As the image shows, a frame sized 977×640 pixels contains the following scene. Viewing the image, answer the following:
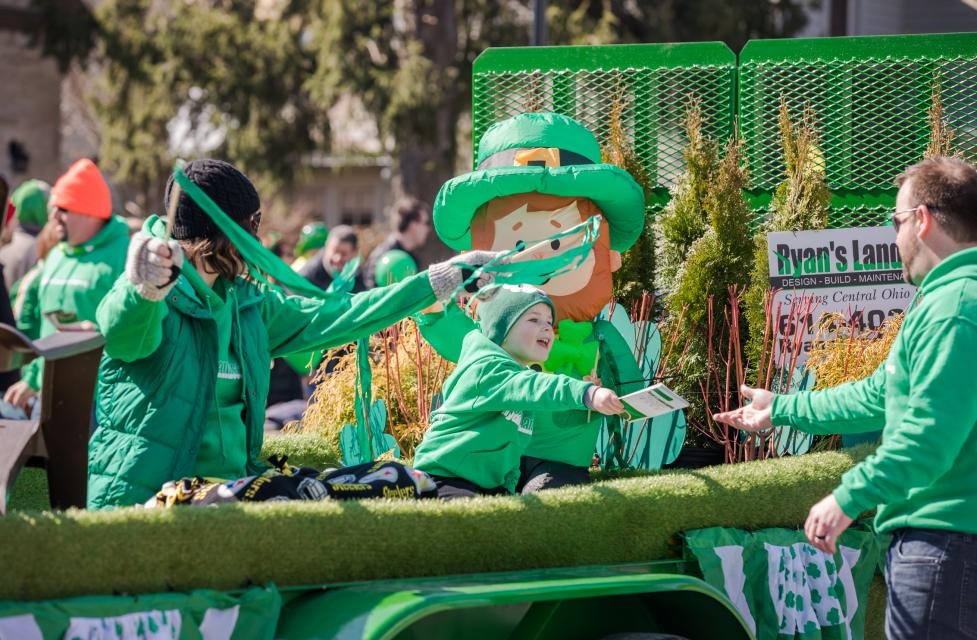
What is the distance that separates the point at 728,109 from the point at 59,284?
3.46 metres

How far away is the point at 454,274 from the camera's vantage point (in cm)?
376

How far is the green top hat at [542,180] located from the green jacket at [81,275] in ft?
8.10

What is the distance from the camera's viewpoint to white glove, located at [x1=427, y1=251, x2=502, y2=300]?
376cm

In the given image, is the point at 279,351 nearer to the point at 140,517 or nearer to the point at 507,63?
the point at 140,517

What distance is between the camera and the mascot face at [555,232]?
4.85 m

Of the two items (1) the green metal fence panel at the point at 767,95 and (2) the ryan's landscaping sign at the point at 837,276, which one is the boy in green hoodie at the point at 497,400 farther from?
(1) the green metal fence panel at the point at 767,95

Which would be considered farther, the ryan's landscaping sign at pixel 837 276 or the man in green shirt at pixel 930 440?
the ryan's landscaping sign at pixel 837 276

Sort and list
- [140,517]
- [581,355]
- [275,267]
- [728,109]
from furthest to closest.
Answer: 1. [728,109]
2. [581,355]
3. [275,267]
4. [140,517]

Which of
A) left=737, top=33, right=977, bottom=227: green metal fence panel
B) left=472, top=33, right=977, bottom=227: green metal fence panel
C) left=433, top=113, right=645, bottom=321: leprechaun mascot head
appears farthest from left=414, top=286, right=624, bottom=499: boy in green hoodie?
left=737, top=33, right=977, bottom=227: green metal fence panel

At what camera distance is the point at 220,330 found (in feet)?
11.9

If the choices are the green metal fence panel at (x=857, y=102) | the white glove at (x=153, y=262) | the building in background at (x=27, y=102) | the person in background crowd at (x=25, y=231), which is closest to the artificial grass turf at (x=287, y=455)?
the white glove at (x=153, y=262)

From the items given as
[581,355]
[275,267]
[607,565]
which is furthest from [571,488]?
[581,355]

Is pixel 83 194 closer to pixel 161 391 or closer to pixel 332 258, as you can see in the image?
pixel 332 258

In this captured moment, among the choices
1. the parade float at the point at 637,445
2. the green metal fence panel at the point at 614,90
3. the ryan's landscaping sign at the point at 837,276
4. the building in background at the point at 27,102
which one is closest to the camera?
the parade float at the point at 637,445
